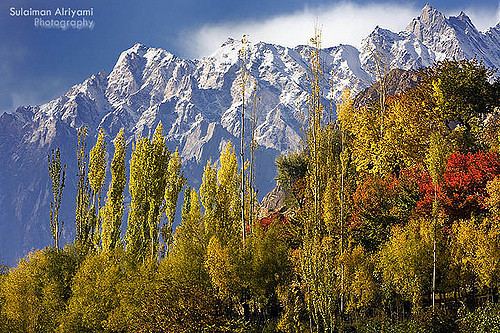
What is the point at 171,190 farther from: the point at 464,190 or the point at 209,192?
the point at 464,190

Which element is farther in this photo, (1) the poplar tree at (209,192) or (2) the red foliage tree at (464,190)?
(1) the poplar tree at (209,192)

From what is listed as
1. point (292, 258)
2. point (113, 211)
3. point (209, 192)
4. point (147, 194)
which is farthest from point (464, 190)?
point (113, 211)

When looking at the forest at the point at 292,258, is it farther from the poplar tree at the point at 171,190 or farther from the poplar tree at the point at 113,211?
the poplar tree at the point at 171,190

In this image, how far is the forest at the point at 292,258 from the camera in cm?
1614

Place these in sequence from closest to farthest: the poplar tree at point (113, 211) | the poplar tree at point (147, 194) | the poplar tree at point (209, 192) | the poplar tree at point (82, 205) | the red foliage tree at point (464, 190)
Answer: the red foliage tree at point (464, 190), the poplar tree at point (147, 194), the poplar tree at point (209, 192), the poplar tree at point (113, 211), the poplar tree at point (82, 205)

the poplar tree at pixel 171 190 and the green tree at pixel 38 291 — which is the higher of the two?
the poplar tree at pixel 171 190

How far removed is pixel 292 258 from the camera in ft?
61.3

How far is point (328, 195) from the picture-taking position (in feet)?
64.5

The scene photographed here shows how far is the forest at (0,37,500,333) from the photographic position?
635 inches

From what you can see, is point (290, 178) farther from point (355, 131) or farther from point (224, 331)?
point (224, 331)

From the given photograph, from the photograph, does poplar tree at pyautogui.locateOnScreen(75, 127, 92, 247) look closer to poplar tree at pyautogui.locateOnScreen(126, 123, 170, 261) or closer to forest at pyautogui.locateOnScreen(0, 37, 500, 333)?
forest at pyautogui.locateOnScreen(0, 37, 500, 333)

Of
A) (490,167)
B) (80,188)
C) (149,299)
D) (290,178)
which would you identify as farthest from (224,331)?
(290,178)

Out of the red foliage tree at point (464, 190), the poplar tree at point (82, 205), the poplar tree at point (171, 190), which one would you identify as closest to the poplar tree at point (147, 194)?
the poplar tree at point (82, 205)

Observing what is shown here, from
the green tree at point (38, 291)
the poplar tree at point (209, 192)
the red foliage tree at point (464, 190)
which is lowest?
the green tree at point (38, 291)
